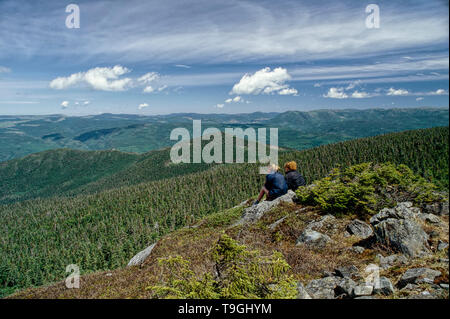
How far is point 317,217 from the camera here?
39.7ft

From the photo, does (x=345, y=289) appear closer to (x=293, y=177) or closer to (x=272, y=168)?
(x=272, y=168)

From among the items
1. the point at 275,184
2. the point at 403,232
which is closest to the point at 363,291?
the point at 403,232

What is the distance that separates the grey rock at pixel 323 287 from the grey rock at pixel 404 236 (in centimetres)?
259

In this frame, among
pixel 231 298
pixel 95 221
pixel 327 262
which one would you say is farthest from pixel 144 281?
pixel 95 221

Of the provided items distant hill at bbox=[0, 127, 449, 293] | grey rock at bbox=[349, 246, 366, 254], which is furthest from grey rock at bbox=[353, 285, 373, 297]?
distant hill at bbox=[0, 127, 449, 293]

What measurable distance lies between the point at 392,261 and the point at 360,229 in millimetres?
2956

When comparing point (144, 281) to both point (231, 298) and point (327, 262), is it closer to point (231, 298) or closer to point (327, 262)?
point (231, 298)

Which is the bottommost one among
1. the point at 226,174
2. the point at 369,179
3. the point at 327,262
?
the point at 226,174

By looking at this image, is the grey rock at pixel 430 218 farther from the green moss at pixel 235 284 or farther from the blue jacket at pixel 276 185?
the blue jacket at pixel 276 185

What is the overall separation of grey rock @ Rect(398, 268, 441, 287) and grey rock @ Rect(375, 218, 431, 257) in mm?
1534

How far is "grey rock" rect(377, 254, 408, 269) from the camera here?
7142 millimetres

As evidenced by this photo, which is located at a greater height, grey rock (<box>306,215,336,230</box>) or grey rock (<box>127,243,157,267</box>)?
grey rock (<box>306,215,336,230</box>)

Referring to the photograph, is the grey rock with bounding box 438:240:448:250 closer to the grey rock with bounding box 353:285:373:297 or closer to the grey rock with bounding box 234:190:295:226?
the grey rock with bounding box 353:285:373:297
